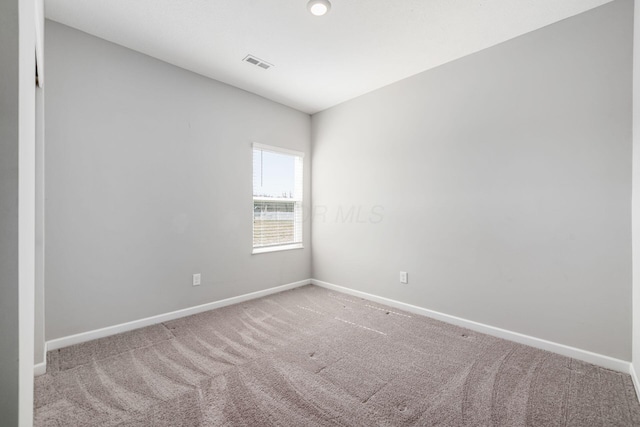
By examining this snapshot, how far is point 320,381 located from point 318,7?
2.68 m

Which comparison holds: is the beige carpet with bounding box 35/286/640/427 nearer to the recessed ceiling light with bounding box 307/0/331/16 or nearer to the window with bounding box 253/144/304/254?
the window with bounding box 253/144/304/254

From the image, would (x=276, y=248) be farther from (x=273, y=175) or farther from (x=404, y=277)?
(x=404, y=277)

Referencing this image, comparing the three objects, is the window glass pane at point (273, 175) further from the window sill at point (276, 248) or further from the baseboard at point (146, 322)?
the baseboard at point (146, 322)

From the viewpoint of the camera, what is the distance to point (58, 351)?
7.25 ft

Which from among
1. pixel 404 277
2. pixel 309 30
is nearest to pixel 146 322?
pixel 404 277

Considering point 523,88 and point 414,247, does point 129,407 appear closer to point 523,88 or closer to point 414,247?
point 414,247

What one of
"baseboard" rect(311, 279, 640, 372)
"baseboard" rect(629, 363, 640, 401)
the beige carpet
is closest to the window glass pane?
the beige carpet

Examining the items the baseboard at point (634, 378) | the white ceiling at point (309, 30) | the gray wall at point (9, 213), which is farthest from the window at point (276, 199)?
the baseboard at point (634, 378)

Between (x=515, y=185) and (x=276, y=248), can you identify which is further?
(x=276, y=248)

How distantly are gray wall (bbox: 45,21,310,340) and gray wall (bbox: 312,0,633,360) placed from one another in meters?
1.65

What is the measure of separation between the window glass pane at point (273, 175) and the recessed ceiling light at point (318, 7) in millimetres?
1854

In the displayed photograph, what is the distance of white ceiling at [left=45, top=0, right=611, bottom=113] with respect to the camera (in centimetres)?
208

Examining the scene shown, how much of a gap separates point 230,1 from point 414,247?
2.81m

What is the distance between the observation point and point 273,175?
3.87 metres
